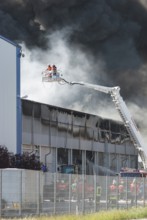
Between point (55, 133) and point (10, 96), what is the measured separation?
9820 millimetres

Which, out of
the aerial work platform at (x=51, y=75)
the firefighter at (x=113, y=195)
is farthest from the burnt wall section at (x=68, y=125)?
the firefighter at (x=113, y=195)

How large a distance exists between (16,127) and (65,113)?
413 inches

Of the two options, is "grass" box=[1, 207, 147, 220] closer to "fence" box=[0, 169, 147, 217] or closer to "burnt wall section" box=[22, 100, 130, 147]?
"fence" box=[0, 169, 147, 217]

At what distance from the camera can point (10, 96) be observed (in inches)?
1407

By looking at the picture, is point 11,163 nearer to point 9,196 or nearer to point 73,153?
point 9,196

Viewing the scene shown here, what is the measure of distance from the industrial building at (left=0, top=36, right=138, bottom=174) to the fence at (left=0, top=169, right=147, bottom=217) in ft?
25.5

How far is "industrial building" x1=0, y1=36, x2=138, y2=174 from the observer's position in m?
35.5

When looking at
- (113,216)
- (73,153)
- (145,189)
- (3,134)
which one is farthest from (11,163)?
(73,153)

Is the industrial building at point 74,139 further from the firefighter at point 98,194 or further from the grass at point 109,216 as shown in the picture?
the grass at point 109,216

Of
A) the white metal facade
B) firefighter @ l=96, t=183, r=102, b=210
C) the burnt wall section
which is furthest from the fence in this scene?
the burnt wall section

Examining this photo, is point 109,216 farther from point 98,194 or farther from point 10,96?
point 10,96

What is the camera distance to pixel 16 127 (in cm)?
3606

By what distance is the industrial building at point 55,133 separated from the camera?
3547 centimetres

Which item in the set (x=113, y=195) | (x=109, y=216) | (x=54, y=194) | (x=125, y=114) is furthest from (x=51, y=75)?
(x=109, y=216)
